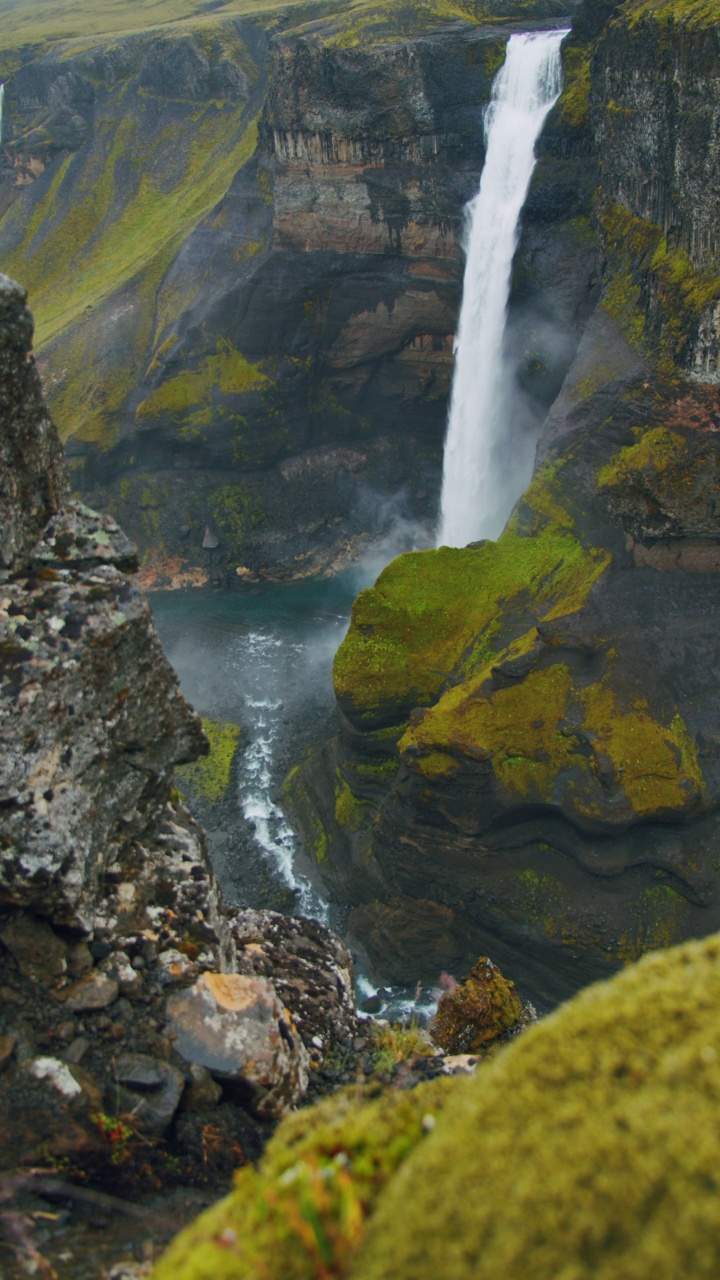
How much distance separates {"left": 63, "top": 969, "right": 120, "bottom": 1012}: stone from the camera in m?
8.57

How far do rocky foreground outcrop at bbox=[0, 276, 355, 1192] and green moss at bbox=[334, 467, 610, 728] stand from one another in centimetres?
1953

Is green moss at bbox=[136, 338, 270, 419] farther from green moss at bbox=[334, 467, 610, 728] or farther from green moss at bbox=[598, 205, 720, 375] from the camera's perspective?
green moss at bbox=[334, 467, 610, 728]

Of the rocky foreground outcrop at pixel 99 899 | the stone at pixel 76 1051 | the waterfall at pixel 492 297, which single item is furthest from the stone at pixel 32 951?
the waterfall at pixel 492 297

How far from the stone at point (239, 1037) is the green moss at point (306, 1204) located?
3314 millimetres

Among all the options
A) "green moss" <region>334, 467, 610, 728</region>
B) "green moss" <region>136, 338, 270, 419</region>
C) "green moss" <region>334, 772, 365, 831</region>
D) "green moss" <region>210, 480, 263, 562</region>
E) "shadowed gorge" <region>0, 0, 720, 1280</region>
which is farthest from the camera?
"green moss" <region>210, 480, 263, 562</region>

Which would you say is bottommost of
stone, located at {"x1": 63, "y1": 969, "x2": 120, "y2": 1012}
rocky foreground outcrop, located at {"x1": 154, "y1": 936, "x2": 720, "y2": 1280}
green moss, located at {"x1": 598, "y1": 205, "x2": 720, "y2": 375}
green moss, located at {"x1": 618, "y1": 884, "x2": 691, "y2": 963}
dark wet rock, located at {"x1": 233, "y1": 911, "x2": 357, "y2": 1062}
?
green moss, located at {"x1": 618, "y1": 884, "x2": 691, "y2": 963}

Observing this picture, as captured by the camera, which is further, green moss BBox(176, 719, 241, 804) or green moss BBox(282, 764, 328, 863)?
green moss BBox(176, 719, 241, 804)

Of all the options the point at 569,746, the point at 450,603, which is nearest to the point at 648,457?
the point at 450,603

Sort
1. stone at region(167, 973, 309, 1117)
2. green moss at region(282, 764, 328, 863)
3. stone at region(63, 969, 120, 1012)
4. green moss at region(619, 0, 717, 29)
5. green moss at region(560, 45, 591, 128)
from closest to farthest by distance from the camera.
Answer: stone at region(63, 969, 120, 1012) < stone at region(167, 973, 309, 1117) < green moss at region(619, 0, 717, 29) < green moss at region(282, 764, 328, 863) < green moss at region(560, 45, 591, 128)

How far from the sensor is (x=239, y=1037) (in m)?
8.96

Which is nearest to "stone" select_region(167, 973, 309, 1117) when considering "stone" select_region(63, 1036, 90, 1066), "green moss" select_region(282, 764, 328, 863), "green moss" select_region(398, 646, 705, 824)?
"stone" select_region(63, 1036, 90, 1066)

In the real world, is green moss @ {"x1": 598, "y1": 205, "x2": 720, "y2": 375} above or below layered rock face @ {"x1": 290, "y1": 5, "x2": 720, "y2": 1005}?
above

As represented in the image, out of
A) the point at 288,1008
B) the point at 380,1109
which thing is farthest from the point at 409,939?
the point at 380,1109

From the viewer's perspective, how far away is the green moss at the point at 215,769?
36100 millimetres
